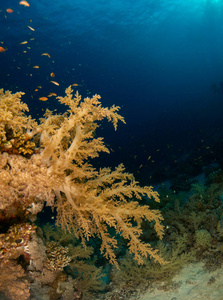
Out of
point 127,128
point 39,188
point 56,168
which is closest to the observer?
point 39,188

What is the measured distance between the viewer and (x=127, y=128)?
6425 cm

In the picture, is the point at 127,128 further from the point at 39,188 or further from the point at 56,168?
the point at 39,188

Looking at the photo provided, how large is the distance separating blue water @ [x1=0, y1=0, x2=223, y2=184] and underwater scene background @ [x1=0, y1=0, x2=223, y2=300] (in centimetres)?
27

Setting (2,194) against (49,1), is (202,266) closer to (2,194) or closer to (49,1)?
(2,194)

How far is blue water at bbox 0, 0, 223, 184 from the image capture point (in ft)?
81.6

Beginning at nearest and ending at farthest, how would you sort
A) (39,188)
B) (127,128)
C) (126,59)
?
(39,188)
(126,59)
(127,128)

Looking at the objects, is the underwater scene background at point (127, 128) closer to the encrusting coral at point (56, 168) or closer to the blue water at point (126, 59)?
the encrusting coral at point (56, 168)

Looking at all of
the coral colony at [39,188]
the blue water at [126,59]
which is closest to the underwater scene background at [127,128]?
the coral colony at [39,188]

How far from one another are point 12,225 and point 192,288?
4.02m

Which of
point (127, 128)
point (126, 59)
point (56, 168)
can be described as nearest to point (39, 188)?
point (56, 168)

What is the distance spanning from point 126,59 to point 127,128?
2308cm

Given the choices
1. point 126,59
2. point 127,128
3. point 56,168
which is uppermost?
point 126,59

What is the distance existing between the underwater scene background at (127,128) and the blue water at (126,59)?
27 cm

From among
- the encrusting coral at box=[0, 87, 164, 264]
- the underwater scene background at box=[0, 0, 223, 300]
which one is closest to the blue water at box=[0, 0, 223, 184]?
the underwater scene background at box=[0, 0, 223, 300]
